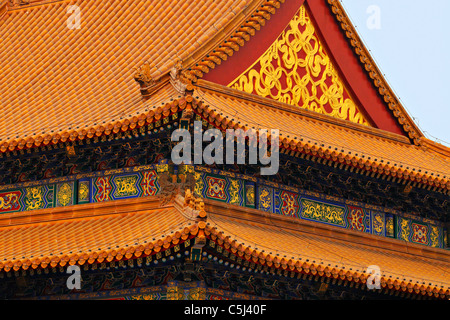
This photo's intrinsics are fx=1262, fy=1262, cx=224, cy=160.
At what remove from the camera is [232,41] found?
90.3 feet

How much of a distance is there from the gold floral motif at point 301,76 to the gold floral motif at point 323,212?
8.34ft

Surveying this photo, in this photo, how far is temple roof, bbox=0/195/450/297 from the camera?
74.8ft

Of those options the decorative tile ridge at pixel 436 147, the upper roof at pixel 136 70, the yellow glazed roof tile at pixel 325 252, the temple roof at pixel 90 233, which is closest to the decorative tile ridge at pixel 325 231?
the yellow glazed roof tile at pixel 325 252

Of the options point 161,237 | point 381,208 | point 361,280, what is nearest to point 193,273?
point 161,237

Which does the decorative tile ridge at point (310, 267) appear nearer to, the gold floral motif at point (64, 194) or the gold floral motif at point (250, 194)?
the gold floral motif at point (250, 194)

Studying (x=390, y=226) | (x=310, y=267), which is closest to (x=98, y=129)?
(x=310, y=267)

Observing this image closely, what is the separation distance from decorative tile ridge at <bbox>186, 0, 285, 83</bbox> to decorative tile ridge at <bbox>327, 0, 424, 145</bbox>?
210 cm

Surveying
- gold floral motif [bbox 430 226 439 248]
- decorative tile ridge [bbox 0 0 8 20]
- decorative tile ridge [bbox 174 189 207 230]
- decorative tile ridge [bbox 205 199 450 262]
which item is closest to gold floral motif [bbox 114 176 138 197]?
decorative tile ridge [bbox 205 199 450 262]

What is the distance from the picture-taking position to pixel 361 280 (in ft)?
80.9

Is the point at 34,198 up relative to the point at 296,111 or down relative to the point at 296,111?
down

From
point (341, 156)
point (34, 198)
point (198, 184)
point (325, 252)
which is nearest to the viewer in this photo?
point (198, 184)

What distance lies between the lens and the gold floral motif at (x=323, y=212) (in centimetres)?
2742

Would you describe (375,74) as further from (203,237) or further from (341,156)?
(203,237)

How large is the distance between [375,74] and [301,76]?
2419mm
